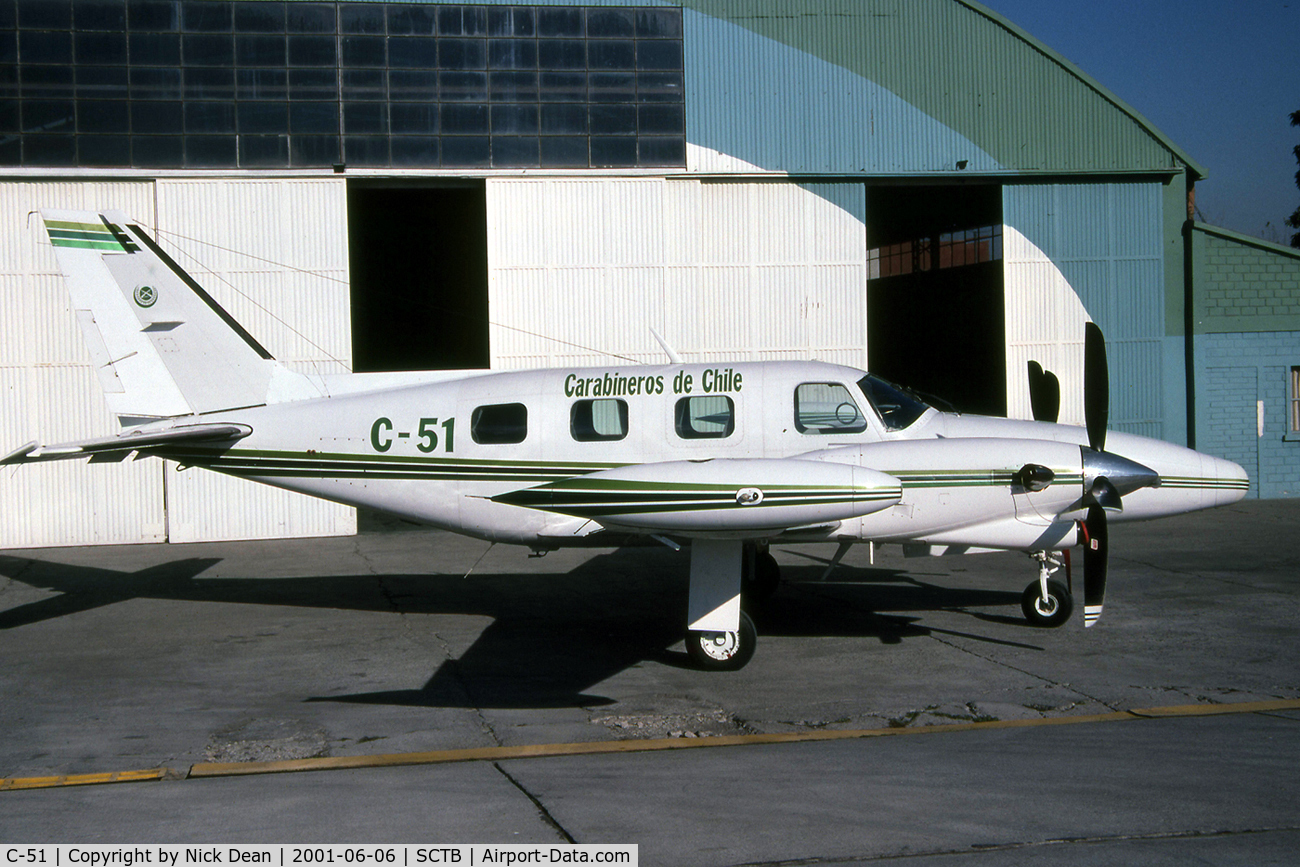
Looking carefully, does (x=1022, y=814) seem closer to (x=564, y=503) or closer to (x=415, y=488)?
(x=564, y=503)

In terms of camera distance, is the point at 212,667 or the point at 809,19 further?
the point at 809,19

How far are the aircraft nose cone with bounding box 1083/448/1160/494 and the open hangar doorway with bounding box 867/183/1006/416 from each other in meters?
16.9

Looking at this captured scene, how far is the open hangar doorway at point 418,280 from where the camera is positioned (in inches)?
1041

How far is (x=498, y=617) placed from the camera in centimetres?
1241

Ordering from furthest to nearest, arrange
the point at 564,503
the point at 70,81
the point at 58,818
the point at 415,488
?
the point at 70,81
the point at 415,488
the point at 564,503
the point at 58,818

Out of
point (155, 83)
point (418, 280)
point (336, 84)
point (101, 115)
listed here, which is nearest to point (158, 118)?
point (155, 83)

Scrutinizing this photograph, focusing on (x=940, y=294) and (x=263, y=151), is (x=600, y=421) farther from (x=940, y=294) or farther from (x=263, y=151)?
(x=940, y=294)

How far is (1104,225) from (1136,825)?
1856 centimetres

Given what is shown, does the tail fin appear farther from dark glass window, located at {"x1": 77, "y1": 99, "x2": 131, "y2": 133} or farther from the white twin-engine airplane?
dark glass window, located at {"x1": 77, "y1": 99, "x2": 131, "y2": 133}

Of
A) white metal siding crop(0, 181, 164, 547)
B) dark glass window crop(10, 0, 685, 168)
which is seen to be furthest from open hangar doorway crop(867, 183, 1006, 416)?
white metal siding crop(0, 181, 164, 547)

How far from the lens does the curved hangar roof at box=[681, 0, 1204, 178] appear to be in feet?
66.4

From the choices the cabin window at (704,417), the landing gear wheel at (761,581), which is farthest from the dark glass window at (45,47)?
the landing gear wheel at (761,581)

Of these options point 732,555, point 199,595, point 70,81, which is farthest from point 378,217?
point 732,555

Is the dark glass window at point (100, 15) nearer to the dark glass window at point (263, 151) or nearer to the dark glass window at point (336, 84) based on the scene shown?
the dark glass window at point (336, 84)
